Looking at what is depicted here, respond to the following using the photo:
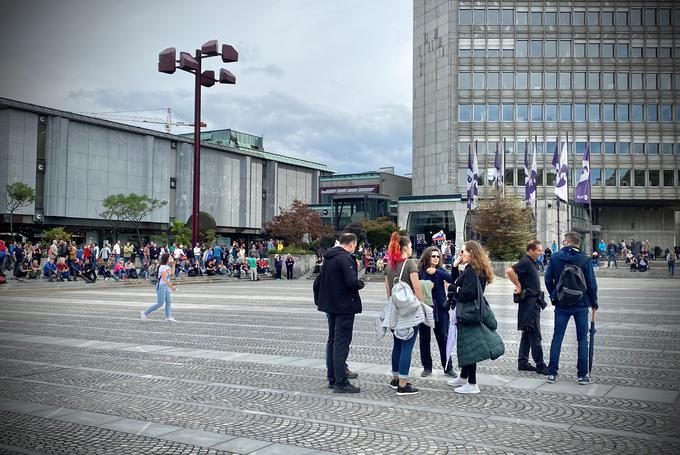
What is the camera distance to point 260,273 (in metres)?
38.3

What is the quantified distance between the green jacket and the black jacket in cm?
126

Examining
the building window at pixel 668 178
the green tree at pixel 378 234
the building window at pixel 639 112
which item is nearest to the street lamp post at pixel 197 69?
the green tree at pixel 378 234

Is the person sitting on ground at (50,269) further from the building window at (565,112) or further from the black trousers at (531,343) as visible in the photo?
the building window at (565,112)

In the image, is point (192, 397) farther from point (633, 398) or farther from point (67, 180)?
point (67, 180)

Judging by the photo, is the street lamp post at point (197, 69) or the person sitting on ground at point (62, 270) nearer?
the person sitting on ground at point (62, 270)

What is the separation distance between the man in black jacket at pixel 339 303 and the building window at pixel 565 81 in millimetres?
66790

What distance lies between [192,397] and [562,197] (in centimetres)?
3409

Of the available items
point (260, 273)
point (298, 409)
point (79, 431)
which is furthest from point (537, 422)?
point (260, 273)

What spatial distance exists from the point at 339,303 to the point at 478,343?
167 cm

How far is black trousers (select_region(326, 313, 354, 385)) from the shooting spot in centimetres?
726

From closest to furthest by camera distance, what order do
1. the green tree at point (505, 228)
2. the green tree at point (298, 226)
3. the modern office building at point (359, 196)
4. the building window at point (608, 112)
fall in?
the green tree at point (505, 228)
the green tree at point (298, 226)
the building window at point (608, 112)
the modern office building at point (359, 196)

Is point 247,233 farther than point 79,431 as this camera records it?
Yes

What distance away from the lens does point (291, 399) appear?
6.87m

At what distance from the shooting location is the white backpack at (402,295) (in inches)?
283
